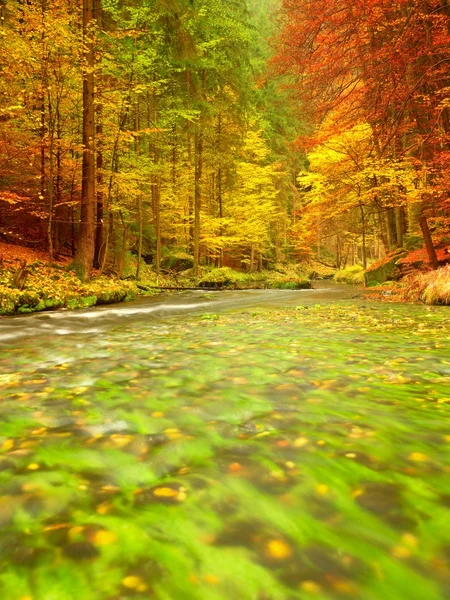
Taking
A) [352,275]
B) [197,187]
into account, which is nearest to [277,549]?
[197,187]

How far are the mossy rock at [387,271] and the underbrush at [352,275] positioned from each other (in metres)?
7.08

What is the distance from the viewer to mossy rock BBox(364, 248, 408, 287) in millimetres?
17194

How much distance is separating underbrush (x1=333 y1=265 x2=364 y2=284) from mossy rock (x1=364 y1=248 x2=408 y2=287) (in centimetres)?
708

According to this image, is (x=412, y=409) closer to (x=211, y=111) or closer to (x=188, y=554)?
(x=188, y=554)

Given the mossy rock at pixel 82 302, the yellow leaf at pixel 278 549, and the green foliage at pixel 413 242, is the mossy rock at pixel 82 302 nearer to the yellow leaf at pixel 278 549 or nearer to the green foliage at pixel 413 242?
the yellow leaf at pixel 278 549

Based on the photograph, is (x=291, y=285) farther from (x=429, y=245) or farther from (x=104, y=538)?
(x=104, y=538)

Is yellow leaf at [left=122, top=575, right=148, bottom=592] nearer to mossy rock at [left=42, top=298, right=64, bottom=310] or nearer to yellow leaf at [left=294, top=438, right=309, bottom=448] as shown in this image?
yellow leaf at [left=294, top=438, right=309, bottom=448]

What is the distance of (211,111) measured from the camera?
20.7 metres

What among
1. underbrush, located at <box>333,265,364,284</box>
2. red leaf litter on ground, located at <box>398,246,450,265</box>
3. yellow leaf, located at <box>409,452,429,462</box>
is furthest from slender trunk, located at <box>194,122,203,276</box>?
yellow leaf, located at <box>409,452,429,462</box>

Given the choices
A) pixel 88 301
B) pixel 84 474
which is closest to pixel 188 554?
pixel 84 474

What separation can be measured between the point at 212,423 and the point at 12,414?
59.3 inches

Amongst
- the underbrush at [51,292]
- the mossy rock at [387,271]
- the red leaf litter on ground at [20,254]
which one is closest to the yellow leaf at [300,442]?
the underbrush at [51,292]

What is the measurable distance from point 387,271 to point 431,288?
7559mm

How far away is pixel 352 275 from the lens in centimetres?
2809
